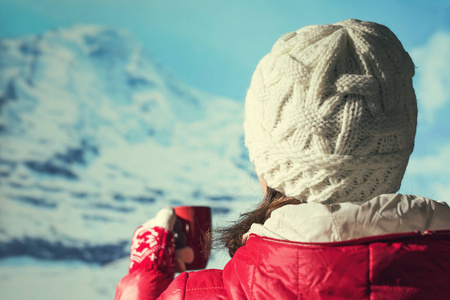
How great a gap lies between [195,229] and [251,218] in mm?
199

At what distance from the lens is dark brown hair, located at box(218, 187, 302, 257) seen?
0.70m

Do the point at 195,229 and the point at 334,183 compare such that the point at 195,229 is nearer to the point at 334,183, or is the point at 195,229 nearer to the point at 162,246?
the point at 162,246

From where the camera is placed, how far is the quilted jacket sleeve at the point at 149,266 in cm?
77

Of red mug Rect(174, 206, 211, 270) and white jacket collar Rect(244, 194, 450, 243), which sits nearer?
white jacket collar Rect(244, 194, 450, 243)

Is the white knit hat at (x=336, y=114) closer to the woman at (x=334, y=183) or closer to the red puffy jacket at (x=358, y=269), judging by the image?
the woman at (x=334, y=183)

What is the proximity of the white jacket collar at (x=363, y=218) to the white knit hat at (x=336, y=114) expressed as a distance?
91mm

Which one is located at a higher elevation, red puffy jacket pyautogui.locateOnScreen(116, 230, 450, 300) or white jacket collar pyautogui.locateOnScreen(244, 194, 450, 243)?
white jacket collar pyautogui.locateOnScreen(244, 194, 450, 243)

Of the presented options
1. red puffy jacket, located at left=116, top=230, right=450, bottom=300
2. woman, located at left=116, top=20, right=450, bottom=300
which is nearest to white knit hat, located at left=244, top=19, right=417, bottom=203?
woman, located at left=116, top=20, right=450, bottom=300

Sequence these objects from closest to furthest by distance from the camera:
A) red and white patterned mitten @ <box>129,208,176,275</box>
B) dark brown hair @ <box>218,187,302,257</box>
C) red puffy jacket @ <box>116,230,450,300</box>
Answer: red puffy jacket @ <box>116,230,450,300</box> → dark brown hair @ <box>218,187,302,257</box> → red and white patterned mitten @ <box>129,208,176,275</box>

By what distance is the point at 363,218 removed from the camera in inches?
20.0

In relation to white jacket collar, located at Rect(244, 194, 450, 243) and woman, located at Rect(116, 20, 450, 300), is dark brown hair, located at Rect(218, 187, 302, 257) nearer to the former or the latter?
woman, located at Rect(116, 20, 450, 300)

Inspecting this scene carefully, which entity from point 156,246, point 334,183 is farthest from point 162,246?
point 334,183

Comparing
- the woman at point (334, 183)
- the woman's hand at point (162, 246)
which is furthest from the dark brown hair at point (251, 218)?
the woman's hand at point (162, 246)

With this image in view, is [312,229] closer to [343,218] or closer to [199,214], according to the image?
[343,218]
